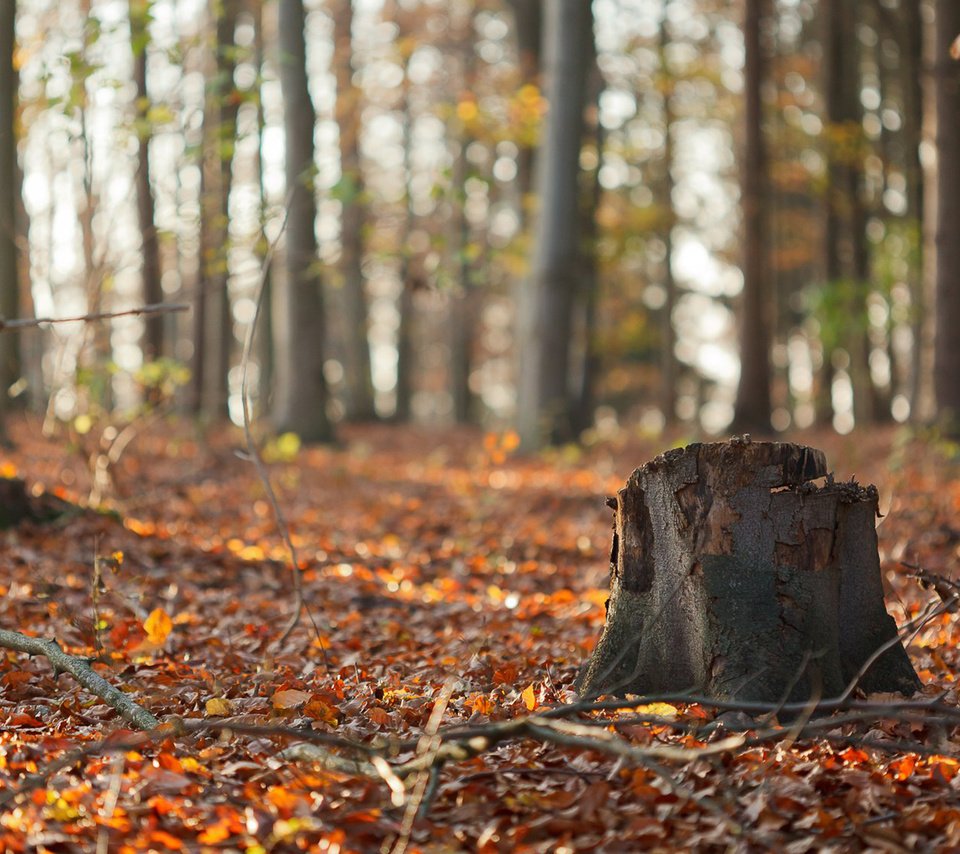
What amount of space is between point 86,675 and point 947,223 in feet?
31.8

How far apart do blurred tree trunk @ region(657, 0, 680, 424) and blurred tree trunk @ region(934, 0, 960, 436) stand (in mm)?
6811

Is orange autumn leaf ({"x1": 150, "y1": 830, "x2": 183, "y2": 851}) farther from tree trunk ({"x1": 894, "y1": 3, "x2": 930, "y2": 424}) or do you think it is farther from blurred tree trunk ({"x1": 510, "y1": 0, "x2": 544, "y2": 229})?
blurred tree trunk ({"x1": 510, "y1": 0, "x2": 544, "y2": 229})

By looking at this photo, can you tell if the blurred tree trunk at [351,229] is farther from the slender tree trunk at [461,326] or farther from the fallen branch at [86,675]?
the fallen branch at [86,675]

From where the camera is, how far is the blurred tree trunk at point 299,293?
1381cm

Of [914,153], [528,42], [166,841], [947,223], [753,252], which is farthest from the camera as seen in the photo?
[528,42]

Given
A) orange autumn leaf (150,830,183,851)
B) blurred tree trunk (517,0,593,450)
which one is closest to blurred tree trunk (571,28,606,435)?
blurred tree trunk (517,0,593,450)

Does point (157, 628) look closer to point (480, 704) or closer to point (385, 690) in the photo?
point (385, 690)

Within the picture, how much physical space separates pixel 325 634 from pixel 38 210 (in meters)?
24.3

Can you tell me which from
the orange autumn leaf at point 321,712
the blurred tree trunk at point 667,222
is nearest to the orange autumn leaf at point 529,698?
the orange autumn leaf at point 321,712

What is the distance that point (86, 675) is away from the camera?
4215mm

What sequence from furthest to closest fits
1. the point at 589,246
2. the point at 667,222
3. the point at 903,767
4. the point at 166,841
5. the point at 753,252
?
the point at 667,222 → the point at 589,246 → the point at 753,252 → the point at 903,767 → the point at 166,841

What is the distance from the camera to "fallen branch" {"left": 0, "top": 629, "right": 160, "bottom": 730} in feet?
13.1

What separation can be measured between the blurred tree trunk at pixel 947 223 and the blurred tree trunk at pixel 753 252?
174 inches

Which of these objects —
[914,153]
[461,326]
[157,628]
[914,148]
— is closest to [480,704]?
[157,628]
